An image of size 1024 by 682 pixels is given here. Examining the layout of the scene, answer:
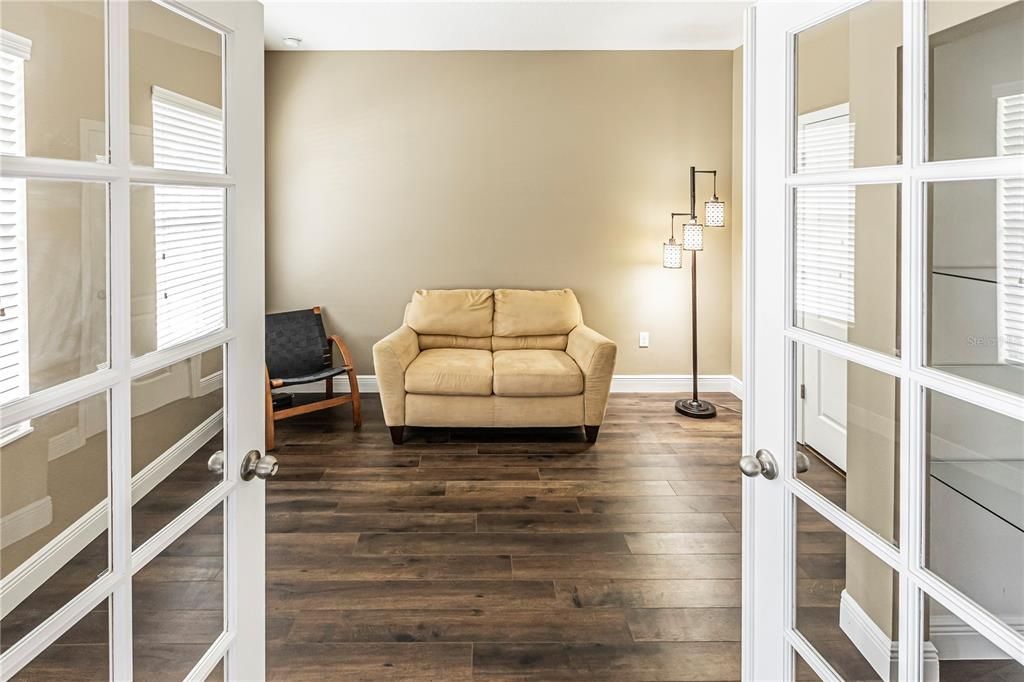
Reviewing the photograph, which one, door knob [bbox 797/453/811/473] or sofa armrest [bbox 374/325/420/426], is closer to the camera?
door knob [bbox 797/453/811/473]

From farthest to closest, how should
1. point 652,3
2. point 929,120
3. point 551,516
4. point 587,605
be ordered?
point 652,3 → point 551,516 → point 587,605 → point 929,120

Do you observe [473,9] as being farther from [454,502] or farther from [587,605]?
[587,605]

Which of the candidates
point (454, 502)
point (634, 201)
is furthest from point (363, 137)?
point (454, 502)

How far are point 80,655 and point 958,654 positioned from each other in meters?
1.09

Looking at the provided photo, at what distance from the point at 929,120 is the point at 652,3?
4.01m

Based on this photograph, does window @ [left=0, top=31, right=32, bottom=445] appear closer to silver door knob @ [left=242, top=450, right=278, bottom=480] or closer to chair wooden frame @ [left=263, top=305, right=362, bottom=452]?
silver door knob @ [left=242, top=450, right=278, bottom=480]

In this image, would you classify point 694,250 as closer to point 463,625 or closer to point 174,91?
point 463,625

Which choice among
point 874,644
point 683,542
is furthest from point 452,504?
point 874,644

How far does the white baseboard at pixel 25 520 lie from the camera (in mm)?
697

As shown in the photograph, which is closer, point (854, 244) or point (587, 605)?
point (854, 244)

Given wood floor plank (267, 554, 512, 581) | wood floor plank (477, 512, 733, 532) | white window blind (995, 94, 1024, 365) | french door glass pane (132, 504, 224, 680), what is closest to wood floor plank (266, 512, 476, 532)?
wood floor plank (477, 512, 733, 532)

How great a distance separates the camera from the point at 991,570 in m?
0.82

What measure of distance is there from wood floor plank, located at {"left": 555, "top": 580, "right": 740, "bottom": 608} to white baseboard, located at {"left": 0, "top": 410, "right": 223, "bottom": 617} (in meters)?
1.70

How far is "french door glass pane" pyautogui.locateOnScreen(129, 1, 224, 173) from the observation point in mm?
906
